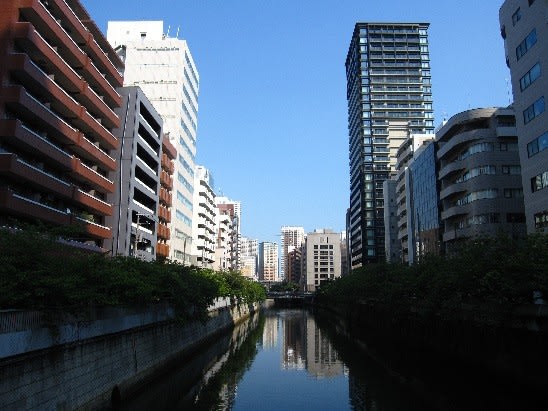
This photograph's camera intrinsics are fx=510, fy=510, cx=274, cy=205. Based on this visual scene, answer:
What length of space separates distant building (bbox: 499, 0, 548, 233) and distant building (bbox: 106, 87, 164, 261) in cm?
4140

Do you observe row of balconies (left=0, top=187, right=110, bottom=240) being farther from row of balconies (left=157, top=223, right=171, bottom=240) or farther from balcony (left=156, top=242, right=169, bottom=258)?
row of balconies (left=157, top=223, right=171, bottom=240)

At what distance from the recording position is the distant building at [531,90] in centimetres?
4550

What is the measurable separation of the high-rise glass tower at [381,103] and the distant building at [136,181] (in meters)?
98.3

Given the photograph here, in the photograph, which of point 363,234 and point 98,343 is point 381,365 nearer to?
point 98,343

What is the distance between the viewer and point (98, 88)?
5991 centimetres

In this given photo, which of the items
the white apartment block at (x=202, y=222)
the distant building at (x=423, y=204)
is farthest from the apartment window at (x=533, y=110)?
the white apartment block at (x=202, y=222)

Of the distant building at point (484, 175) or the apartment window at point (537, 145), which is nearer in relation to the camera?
the apartment window at point (537, 145)

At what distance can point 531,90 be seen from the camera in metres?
47.6

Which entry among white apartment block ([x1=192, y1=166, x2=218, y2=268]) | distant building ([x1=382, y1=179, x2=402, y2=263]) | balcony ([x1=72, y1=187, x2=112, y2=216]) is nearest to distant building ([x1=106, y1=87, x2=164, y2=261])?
balcony ([x1=72, y1=187, x2=112, y2=216])

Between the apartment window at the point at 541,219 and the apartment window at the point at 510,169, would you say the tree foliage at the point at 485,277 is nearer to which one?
the apartment window at the point at 541,219

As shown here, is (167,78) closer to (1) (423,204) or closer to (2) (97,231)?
(2) (97,231)

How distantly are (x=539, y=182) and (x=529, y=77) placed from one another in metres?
9.93

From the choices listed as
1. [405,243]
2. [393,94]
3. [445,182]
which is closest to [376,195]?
[393,94]

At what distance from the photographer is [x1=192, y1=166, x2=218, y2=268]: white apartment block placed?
119 m
